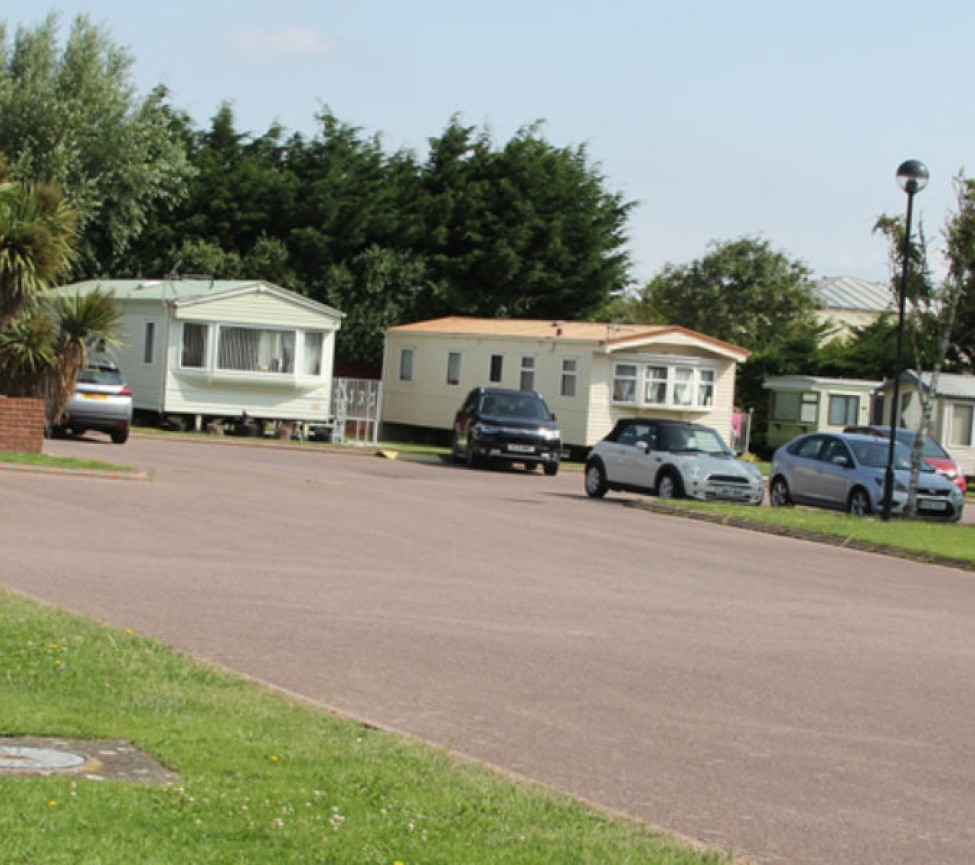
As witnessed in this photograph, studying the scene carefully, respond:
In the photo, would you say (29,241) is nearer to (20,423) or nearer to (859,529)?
(20,423)

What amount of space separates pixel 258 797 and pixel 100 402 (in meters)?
30.6

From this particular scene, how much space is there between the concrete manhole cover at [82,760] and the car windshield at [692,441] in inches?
926

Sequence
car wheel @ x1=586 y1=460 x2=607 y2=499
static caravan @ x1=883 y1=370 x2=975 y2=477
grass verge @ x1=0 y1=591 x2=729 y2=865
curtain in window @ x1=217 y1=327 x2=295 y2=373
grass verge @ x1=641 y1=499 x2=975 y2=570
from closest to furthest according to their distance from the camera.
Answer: grass verge @ x1=0 y1=591 x2=729 y2=865 → grass verge @ x1=641 y1=499 x2=975 y2=570 → car wheel @ x1=586 y1=460 x2=607 y2=499 → curtain in window @ x1=217 y1=327 x2=295 y2=373 → static caravan @ x1=883 y1=370 x2=975 y2=477

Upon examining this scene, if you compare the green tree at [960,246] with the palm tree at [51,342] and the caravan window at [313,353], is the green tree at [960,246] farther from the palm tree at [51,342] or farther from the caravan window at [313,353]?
the caravan window at [313,353]

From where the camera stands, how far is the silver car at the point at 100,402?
3638cm

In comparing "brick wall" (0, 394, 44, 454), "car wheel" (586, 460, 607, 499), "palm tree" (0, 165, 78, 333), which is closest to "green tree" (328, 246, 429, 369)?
"car wheel" (586, 460, 607, 499)

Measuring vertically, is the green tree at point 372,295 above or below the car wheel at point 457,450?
above

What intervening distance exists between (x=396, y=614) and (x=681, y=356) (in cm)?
3682

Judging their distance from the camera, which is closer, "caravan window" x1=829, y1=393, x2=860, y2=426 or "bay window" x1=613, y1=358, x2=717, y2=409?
"bay window" x1=613, y1=358, x2=717, y2=409

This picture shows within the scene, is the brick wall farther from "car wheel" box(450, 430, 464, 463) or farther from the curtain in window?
the curtain in window

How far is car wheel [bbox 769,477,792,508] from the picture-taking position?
31078mm

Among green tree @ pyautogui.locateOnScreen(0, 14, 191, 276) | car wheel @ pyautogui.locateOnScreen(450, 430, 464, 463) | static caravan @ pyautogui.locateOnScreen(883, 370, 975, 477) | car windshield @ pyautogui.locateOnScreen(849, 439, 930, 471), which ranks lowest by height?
car wheel @ pyautogui.locateOnScreen(450, 430, 464, 463)

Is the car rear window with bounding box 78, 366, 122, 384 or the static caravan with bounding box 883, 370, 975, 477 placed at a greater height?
the static caravan with bounding box 883, 370, 975, 477

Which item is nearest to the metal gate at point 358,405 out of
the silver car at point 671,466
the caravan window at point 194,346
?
the caravan window at point 194,346
